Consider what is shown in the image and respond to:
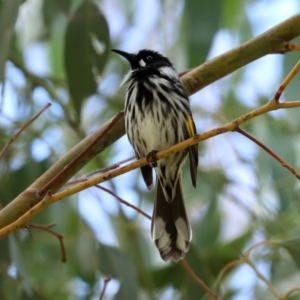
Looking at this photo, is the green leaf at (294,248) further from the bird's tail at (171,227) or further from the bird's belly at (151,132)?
the bird's belly at (151,132)

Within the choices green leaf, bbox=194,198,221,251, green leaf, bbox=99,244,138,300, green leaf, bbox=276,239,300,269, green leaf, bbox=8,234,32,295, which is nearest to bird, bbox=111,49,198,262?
green leaf, bbox=99,244,138,300

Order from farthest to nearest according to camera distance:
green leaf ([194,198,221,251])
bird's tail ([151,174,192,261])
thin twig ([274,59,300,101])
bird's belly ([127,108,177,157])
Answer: green leaf ([194,198,221,251]) < bird's belly ([127,108,177,157]) < bird's tail ([151,174,192,261]) < thin twig ([274,59,300,101])

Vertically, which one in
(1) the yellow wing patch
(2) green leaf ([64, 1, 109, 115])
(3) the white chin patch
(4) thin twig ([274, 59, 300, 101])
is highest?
(2) green leaf ([64, 1, 109, 115])

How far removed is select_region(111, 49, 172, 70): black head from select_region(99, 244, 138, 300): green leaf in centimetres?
61

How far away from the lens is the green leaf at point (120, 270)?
191cm

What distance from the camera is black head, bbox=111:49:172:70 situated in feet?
7.06

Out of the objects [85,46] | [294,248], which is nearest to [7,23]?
[85,46]

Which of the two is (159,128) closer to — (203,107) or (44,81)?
(44,81)

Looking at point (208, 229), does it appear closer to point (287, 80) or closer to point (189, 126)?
point (189, 126)

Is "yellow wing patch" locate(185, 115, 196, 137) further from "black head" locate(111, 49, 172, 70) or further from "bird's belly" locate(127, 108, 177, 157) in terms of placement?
"black head" locate(111, 49, 172, 70)

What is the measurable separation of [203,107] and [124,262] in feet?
3.80

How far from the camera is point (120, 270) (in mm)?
1952

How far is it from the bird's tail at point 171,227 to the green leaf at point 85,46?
16.6 inches

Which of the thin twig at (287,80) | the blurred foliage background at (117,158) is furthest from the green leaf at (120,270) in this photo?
the thin twig at (287,80)
